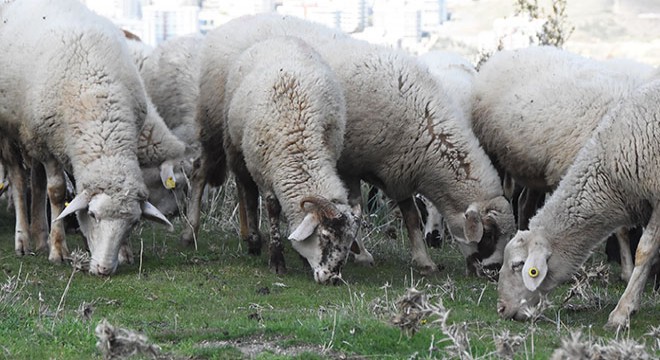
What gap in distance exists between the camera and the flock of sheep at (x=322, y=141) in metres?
8.90

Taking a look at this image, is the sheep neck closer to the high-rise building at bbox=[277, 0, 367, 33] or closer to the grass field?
the grass field

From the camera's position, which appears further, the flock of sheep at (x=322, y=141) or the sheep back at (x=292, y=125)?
the sheep back at (x=292, y=125)

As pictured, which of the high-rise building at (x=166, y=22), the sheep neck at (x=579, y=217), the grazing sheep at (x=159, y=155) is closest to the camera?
the sheep neck at (x=579, y=217)

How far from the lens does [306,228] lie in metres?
9.70

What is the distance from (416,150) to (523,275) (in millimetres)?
2582

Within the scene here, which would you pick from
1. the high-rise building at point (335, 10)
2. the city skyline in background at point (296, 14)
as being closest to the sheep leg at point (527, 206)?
the city skyline in background at point (296, 14)

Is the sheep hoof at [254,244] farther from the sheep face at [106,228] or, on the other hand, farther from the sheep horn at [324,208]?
the sheep horn at [324,208]

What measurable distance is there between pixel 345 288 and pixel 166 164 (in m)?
3.13

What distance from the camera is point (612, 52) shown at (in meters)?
53.8

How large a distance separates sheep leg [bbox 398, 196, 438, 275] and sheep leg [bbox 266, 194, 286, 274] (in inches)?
57.4

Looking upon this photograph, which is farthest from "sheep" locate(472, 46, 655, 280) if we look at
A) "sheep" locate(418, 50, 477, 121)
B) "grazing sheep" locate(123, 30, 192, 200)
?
"grazing sheep" locate(123, 30, 192, 200)

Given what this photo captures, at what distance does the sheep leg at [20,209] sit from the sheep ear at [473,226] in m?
4.03

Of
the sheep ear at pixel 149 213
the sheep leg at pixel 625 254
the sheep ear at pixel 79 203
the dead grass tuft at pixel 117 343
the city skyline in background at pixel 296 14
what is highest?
the dead grass tuft at pixel 117 343

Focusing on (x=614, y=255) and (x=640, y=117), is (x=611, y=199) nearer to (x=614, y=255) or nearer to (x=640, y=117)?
(x=640, y=117)
